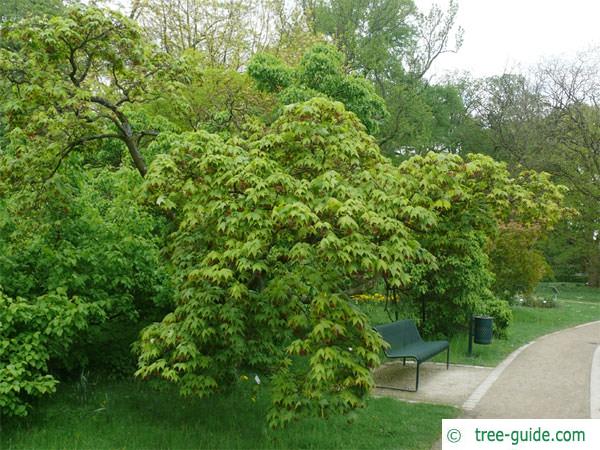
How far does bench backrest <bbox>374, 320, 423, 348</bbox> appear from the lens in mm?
8680

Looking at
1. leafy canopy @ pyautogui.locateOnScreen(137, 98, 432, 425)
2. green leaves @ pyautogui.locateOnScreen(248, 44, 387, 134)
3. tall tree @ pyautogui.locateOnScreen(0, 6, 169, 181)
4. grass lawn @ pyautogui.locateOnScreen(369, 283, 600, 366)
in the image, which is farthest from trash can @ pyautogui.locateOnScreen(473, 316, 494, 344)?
tall tree @ pyautogui.locateOnScreen(0, 6, 169, 181)

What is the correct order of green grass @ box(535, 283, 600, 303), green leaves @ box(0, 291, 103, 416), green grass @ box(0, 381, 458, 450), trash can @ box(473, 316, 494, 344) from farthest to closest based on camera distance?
green grass @ box(535, 283, 600, 303)
trash can @ box(473, 316, 494, 344)
green grass @ box(0, 381, 458, 450)
green leaves @ box(0, 291, 103, 416)

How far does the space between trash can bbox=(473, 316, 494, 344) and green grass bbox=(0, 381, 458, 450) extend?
4.18 m

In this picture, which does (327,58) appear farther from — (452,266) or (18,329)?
(18,329)

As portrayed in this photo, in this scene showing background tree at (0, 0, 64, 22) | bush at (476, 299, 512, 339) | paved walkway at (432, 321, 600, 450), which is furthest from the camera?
background tree at (0, 0, 64, 22)

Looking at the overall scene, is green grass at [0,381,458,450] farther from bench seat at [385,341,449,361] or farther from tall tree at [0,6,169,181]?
tall tree at [0,6,169,181]

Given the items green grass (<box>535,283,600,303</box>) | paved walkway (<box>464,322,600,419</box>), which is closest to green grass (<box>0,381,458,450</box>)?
paved walkway (<box>464,322,600,419</box>)

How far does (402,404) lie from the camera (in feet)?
24.9

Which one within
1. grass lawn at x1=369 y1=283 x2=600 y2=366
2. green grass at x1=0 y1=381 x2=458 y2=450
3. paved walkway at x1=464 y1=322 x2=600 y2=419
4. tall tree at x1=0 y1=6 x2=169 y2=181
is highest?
tall tree at x1=0 y1=6 x2=169 y2=181

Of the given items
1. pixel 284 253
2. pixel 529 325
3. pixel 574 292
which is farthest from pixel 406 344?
pixel 574 292

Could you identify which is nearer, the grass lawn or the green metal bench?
the green metal bench

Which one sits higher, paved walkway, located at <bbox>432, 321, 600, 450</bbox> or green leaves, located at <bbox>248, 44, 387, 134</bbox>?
green leaves, located at <bbox>248, 44, 387, 134</bbox>

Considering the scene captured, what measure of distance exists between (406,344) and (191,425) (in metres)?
4.14

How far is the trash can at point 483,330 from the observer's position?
1130cm
